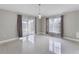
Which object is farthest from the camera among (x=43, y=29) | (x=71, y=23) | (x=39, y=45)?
(x=71, y=23)

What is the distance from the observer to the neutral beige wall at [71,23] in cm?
245

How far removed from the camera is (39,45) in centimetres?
229

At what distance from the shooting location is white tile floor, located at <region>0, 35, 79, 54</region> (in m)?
2.07

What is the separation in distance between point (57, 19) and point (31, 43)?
0.90 m

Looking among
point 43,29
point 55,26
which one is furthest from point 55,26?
point 43,29

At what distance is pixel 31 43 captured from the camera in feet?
7.63

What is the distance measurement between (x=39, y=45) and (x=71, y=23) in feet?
3.42

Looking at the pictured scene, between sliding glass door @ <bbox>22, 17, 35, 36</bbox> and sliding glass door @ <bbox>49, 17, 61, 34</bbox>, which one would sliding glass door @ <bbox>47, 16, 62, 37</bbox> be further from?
sliding glass door @ <bbox>22, 17, 35, 36</bbox>

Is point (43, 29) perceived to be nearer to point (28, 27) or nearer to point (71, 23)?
point (28, 27)

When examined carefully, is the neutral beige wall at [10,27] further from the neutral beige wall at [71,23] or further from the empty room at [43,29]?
the neutral beige wall at [71,23]

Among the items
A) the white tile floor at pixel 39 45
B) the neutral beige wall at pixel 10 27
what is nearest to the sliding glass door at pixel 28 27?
the white tile floor at pixel 39 45

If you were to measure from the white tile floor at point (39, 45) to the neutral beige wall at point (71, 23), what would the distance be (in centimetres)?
27
